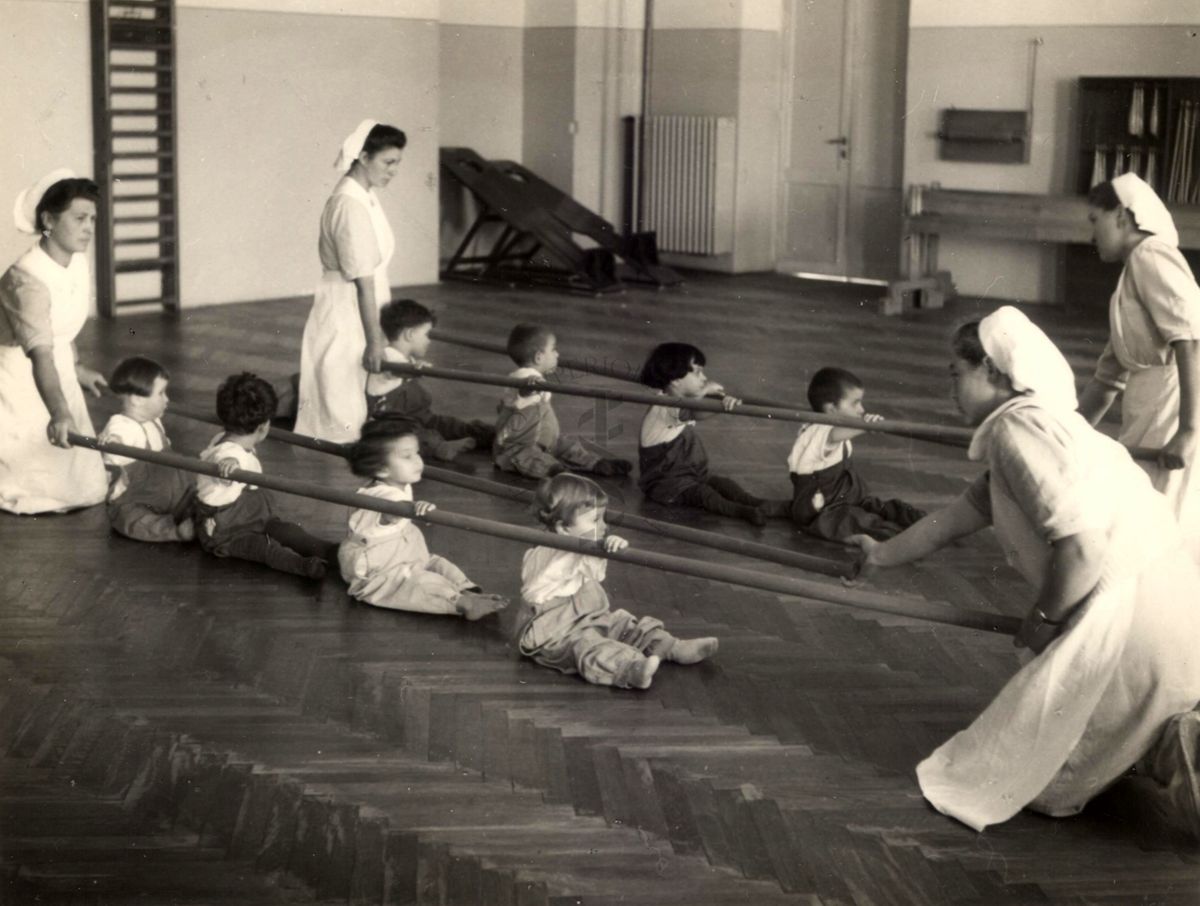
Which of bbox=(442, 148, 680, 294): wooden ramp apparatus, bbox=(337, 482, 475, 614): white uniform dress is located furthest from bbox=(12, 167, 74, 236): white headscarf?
bbox=(442, 148, 680, 294): wooden ramp apparatus

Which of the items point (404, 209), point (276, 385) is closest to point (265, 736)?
point (276, 385)

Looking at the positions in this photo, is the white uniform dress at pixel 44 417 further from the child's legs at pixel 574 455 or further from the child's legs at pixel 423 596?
the child's legs at pixel 574 455

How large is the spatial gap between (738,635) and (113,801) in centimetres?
197

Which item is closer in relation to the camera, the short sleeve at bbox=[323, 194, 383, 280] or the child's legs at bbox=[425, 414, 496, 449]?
the short sleeve at bbox=[323, 194, 383, 280]

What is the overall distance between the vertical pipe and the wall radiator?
7 centimetres

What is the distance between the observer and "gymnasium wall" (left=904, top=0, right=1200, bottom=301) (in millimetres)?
11781

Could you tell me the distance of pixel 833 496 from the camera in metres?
6.10

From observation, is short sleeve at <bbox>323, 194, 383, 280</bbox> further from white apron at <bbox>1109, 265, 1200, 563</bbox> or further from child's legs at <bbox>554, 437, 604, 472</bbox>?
white apron at <bbox>1109, 265, 1200, 563</bbox>

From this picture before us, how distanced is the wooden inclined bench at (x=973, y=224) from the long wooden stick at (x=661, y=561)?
7.82m

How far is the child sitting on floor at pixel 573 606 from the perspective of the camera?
4.54 m

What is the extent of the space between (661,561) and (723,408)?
1.86 m

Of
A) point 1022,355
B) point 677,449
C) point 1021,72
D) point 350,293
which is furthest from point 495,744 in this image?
point 1021,72

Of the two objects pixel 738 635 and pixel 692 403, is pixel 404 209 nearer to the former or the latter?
pixel 692 403

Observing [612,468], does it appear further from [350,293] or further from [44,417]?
[44,417]
